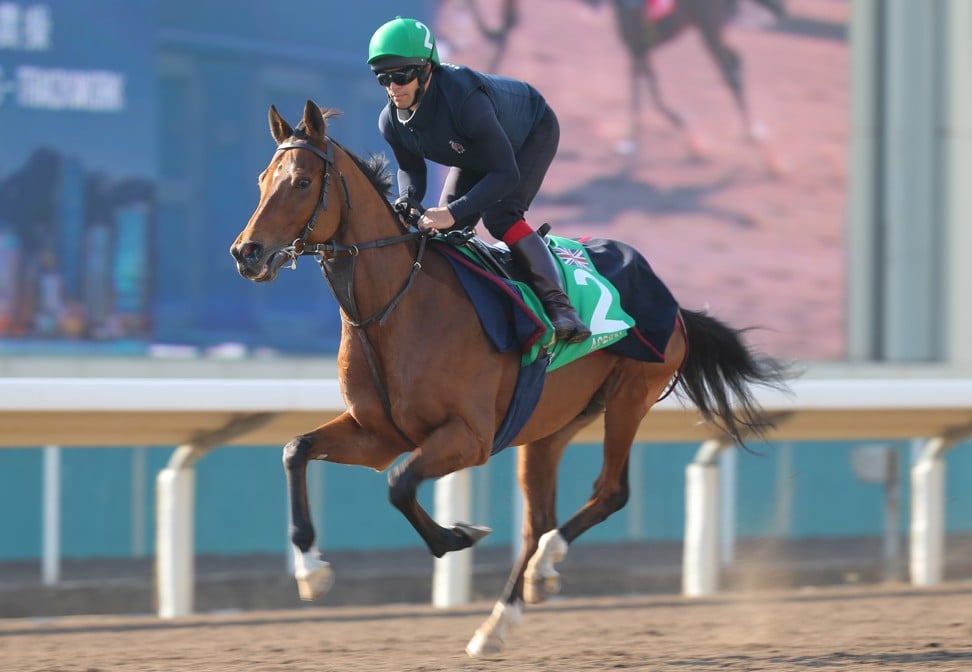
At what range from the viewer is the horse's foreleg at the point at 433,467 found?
4.25 m

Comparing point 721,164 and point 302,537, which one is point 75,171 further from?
point 302,537

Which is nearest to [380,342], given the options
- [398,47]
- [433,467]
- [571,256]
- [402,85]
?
[433,467]

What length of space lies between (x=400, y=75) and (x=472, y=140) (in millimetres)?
323

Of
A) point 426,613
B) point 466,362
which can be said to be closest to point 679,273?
point 426,613

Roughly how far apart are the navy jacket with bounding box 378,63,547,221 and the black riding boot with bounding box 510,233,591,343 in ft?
0.95

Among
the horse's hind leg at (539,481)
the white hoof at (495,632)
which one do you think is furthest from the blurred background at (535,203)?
the white hoof at (495,632)

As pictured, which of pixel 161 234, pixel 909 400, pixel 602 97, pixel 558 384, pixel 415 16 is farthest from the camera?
pixel 602 97

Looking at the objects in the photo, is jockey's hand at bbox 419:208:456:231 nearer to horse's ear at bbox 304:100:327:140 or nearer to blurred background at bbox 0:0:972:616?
horse's ear at bbox 304:100:327:140

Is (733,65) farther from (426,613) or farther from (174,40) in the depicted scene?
(426,613)

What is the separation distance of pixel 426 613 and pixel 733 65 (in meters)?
5.99

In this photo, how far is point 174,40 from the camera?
8977 millimetres

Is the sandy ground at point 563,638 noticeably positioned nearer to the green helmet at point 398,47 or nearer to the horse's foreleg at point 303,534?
the horse's foreleg at point 303,534

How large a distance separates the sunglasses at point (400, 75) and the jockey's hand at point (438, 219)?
0.42m

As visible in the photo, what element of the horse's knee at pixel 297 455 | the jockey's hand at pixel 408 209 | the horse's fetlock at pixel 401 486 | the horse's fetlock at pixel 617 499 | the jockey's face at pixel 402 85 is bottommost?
the horse's fetlock at pixel 617 499
